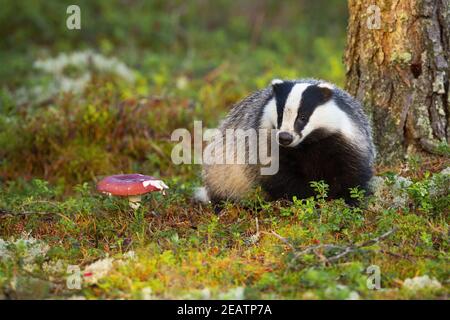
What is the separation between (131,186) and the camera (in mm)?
5422

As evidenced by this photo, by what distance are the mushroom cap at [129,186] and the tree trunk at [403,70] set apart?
2.12m

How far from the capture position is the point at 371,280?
416cm

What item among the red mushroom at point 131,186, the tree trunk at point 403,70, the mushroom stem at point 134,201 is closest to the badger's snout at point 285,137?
the red mushroom at point 131,186

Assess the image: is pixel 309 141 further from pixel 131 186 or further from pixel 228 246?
pixel 131 186

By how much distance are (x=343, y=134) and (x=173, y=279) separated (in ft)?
6.40

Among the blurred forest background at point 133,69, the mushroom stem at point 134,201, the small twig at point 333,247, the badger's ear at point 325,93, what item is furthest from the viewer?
the blurred forest background at point 133,69

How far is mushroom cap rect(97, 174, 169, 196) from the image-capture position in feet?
17.7

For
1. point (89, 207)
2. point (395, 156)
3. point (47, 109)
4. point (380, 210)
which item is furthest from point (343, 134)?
point (47, 109)

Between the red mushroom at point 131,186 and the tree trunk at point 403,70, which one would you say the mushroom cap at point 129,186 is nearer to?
the red mushroom at point 131,186

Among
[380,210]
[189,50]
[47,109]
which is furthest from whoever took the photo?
[189,50]

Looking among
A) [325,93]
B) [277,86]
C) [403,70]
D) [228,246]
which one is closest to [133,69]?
[403,70]

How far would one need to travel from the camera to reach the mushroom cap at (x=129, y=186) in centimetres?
540

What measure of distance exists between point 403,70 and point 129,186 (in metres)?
2.56
